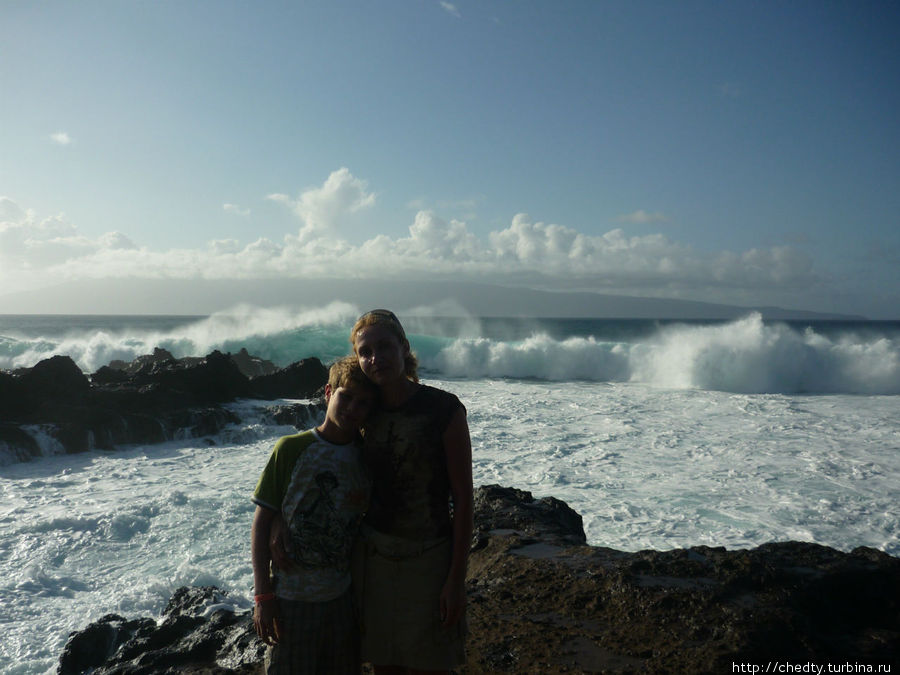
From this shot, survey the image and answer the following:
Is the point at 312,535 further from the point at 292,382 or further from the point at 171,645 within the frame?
the point at 292,382

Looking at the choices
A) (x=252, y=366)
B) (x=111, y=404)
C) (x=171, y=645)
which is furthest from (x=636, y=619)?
(x=252, y=366)

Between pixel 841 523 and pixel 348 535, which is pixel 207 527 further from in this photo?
pixel 841 523

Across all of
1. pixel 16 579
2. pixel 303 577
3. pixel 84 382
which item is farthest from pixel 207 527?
pixel 84 382

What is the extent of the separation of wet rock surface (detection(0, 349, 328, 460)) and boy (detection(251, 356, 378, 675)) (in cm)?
1062

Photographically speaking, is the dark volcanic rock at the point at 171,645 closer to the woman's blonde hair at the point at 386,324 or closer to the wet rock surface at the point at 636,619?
the wet rock surface at the point at 636,619

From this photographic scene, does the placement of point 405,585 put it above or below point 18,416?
above

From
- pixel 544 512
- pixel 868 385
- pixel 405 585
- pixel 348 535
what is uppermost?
pixel 348 535

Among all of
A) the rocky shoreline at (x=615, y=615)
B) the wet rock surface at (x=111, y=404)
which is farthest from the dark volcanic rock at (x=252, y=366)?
the rocky shoreline at (x=615, y=615)

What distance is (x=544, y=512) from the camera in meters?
5.58

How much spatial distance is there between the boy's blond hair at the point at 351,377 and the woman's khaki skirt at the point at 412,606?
576mm

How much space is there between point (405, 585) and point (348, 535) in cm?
29

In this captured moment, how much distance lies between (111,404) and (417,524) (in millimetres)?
12749

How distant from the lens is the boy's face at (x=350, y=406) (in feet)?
7.14

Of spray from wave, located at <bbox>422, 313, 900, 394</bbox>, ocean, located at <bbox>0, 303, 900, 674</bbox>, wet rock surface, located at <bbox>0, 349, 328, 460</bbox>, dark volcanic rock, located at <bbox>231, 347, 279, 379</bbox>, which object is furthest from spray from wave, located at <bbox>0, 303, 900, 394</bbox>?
wet rock surface, located at <bbox>0, 349, 328, 460</bbox>
